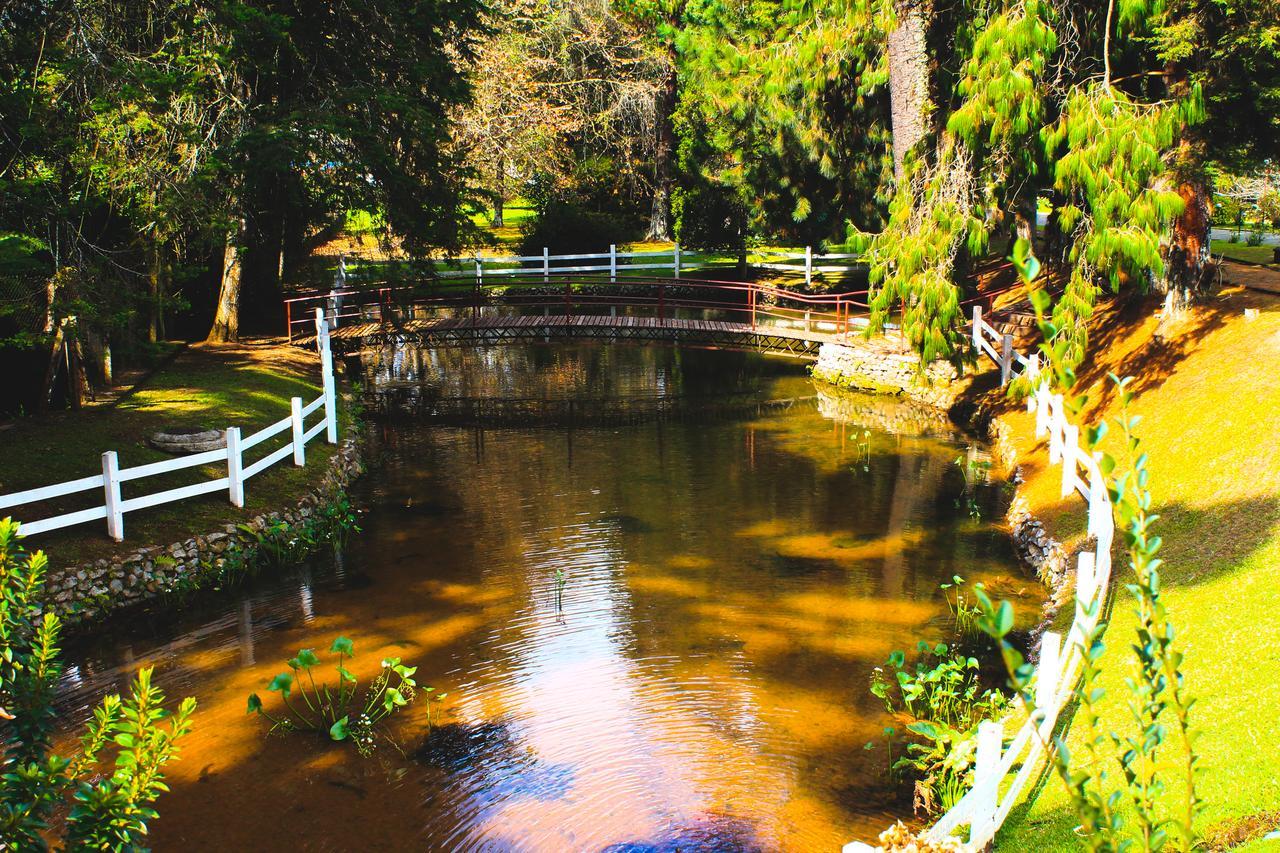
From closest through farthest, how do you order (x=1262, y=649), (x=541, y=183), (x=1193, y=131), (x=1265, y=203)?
(x=1262, y=649)
(x=1193, y=131)
(x=1265, y=203)
(x=541, y=183)

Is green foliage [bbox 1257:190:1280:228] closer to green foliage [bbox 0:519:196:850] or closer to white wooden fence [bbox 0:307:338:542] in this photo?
white wooden fence [bbox 0:307:338:542]

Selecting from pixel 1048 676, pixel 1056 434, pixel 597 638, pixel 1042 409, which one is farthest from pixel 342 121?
pixel 1048 676

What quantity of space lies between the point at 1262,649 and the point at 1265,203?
102ft

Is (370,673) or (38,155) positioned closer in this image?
(370,673)

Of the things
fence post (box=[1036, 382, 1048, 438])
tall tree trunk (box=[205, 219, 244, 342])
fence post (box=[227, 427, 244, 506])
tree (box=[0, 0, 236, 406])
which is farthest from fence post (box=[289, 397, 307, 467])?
fence post (box=[1036, 382, 1048, 438])

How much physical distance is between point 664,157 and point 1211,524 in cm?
3422

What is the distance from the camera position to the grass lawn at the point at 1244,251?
2612cm

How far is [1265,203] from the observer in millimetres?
33781

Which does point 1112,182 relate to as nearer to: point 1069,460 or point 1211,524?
point 1069,460

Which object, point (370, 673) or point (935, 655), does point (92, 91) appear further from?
point (935, 655)

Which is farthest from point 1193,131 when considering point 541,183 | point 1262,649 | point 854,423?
point 541,183

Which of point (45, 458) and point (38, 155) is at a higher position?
point (38, 155)

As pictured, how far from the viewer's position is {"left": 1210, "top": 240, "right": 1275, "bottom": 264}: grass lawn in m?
26.1

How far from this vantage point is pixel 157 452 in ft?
49.6
